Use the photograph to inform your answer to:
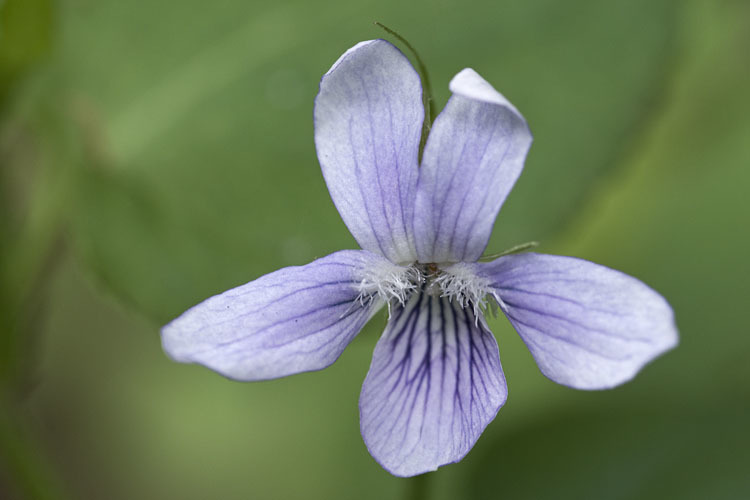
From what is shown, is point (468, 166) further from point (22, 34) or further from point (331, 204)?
point (22, 34)

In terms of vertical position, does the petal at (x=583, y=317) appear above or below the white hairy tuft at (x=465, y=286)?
below

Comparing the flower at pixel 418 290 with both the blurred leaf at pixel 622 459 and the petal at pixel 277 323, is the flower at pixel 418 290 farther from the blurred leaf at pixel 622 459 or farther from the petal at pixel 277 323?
the blurred leaf at pixel 622 459

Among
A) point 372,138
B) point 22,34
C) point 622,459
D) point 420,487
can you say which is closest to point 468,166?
point 372,138

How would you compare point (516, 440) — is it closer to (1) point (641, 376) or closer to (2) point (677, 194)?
(1) point (641, 376)

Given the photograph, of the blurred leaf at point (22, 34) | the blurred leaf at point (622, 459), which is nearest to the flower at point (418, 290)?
the blurred leaf at point (22, 34)

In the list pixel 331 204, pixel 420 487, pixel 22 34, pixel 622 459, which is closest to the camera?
pixel 420 487

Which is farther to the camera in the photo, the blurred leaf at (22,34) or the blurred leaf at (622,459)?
the blurred leaf at (622,459)
